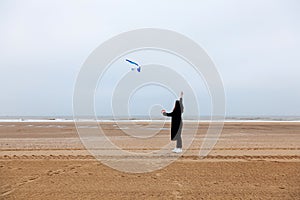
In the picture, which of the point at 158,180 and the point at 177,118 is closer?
the point at 158,180

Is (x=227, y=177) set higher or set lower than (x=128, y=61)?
lower

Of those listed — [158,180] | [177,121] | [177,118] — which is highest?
[177,118]

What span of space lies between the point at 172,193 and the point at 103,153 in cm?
703

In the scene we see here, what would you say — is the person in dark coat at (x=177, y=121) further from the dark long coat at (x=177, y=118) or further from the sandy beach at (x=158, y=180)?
the sandy beach at (x=158, y=180)

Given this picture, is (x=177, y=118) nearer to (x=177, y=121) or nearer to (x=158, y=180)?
(x=177, y=121)

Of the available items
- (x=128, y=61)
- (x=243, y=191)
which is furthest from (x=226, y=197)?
(x=128, y=61)

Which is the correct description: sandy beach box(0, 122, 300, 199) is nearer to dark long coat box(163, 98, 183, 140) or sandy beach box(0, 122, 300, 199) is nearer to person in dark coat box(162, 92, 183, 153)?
person in dark coat box(162, 92, 183, 153)

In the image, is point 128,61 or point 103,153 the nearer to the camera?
point 128,61

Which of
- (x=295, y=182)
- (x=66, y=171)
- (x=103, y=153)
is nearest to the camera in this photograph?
(x=295, y=182)

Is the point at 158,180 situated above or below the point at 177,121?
below

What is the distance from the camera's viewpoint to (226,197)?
8188 millimetres

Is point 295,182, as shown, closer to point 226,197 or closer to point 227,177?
point 227,177

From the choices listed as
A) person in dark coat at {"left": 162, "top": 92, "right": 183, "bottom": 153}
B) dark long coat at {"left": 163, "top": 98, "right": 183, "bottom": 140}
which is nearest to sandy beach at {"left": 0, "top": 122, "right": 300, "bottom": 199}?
person in dark coat at {"left": 162, "top": 92, "right": 183, "bottom": 153}

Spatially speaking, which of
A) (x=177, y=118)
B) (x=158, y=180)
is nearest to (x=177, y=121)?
(x=177, y=118)
